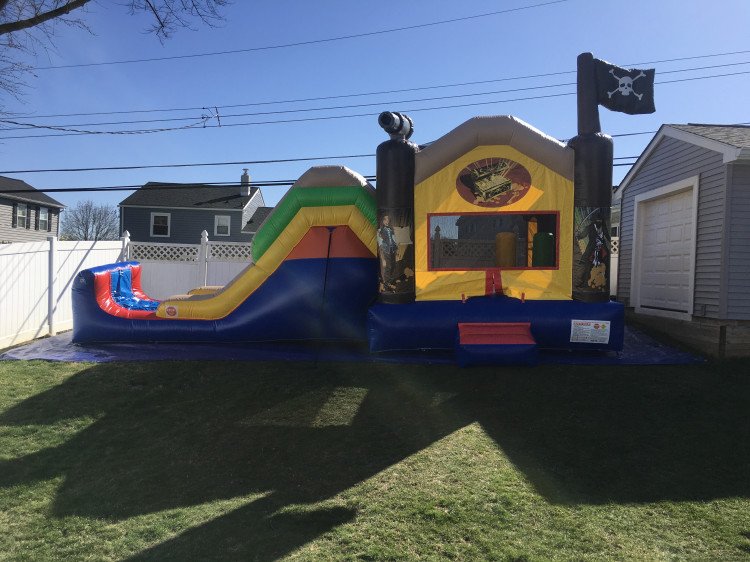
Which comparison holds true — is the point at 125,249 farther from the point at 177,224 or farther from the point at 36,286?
the point at 177,224

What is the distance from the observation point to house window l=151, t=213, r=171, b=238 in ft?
87.1

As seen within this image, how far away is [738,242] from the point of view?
7.43 m

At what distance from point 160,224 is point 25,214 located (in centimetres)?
640

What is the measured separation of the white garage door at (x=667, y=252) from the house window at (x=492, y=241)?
110 inches

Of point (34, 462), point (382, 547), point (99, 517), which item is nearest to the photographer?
point (382, 547)

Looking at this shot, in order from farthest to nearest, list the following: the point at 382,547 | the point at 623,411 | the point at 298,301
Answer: the point at 298,301 → the point at 623,411 → the point at 382,547

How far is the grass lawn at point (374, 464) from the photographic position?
9.80ft

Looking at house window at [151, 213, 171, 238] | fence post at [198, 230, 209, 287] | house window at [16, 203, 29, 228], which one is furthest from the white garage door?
house window at [16, 203, 29, 228]

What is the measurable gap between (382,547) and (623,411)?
327cm

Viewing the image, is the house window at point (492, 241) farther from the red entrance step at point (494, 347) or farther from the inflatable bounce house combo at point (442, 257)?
the red entrance step at point (494, 347)

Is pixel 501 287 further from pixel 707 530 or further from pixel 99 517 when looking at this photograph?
pixel 99 517

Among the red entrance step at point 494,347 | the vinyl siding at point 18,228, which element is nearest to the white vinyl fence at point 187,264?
the red entrance step at point 494,347

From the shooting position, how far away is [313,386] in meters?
5.91

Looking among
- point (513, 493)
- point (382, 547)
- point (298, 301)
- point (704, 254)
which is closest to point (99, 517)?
point (382, 547)
